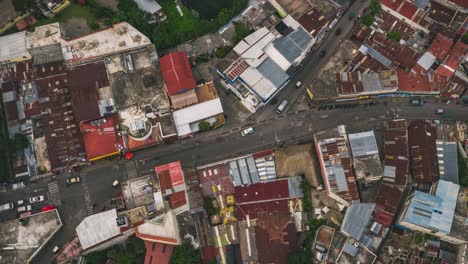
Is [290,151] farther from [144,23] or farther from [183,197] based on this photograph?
[144,23]

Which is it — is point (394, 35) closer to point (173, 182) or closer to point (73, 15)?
A: point (173, 182)

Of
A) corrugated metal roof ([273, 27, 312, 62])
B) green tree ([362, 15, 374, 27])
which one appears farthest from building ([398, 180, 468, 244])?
green tree ([362, 15, 374, 27])

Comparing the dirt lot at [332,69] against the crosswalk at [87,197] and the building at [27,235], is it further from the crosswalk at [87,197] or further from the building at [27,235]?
the building at [27,235]

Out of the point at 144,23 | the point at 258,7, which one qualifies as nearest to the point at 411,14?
the point at 258,7

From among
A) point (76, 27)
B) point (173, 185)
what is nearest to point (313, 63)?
point (173, 185)

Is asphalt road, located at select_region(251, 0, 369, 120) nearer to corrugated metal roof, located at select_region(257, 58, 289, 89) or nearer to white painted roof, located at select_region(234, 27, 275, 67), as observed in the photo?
corrugated metal roof, located at select_region(257, 58, 289, 89)

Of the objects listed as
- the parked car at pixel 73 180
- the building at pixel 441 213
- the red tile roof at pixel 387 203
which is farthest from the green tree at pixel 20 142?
the building at pixel 441 213

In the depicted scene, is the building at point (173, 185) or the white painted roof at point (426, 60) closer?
the building at point (173, 185)
